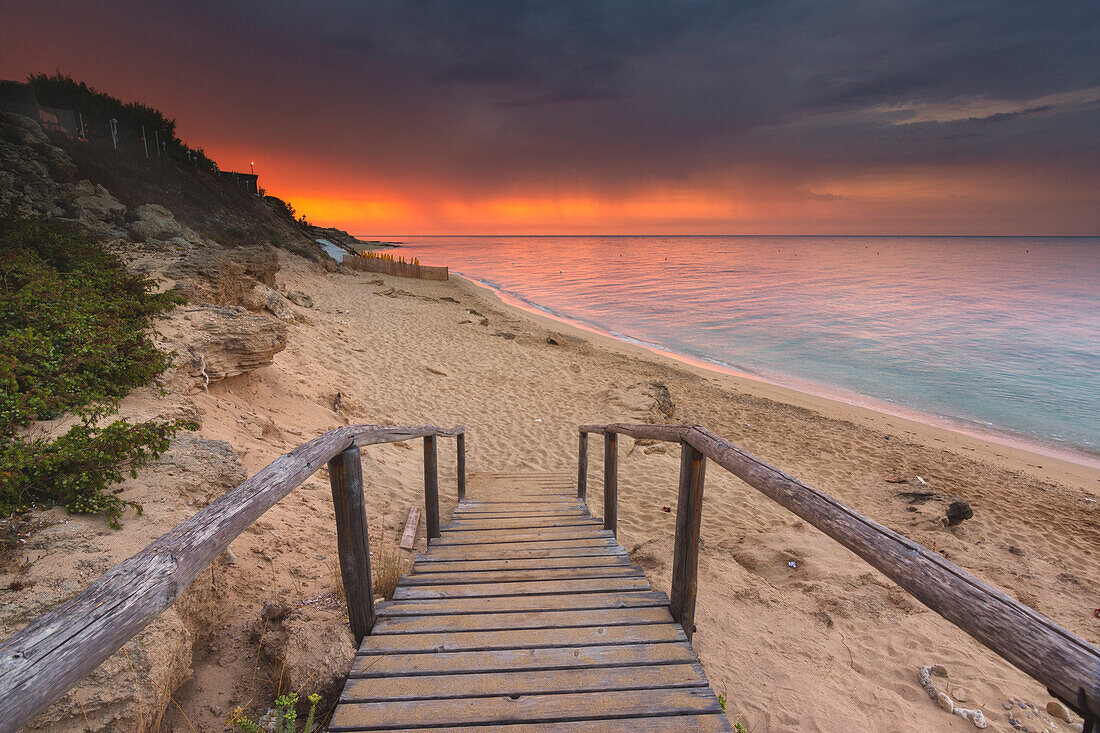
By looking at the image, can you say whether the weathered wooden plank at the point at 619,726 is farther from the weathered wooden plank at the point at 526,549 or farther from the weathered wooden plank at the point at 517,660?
the weathered wooden plank at the point at 526,549

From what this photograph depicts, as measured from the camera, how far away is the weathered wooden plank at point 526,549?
3.50 metres

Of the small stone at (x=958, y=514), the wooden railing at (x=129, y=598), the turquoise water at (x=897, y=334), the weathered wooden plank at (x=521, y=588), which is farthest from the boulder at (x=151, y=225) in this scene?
the small stone at (x=958, y=514)

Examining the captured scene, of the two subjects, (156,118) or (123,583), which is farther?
(156,118)

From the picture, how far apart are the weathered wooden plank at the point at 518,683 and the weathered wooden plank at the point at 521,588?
71 centimetres

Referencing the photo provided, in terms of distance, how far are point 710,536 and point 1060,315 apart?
121 ft

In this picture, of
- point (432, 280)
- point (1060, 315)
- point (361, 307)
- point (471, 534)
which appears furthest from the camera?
point (432, 280)

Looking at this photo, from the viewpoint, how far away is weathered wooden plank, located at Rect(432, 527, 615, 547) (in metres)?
3.86

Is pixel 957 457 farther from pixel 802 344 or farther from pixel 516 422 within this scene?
pixel 802 344

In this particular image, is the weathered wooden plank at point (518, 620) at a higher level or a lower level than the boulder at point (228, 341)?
lower

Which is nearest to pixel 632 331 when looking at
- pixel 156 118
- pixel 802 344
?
pixel 802 344

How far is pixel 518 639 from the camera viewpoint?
2.36m

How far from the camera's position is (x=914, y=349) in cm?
2014

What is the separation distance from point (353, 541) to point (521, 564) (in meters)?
1.27

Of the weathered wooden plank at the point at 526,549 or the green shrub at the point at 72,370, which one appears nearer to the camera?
the green shrub at the point at 72,370
